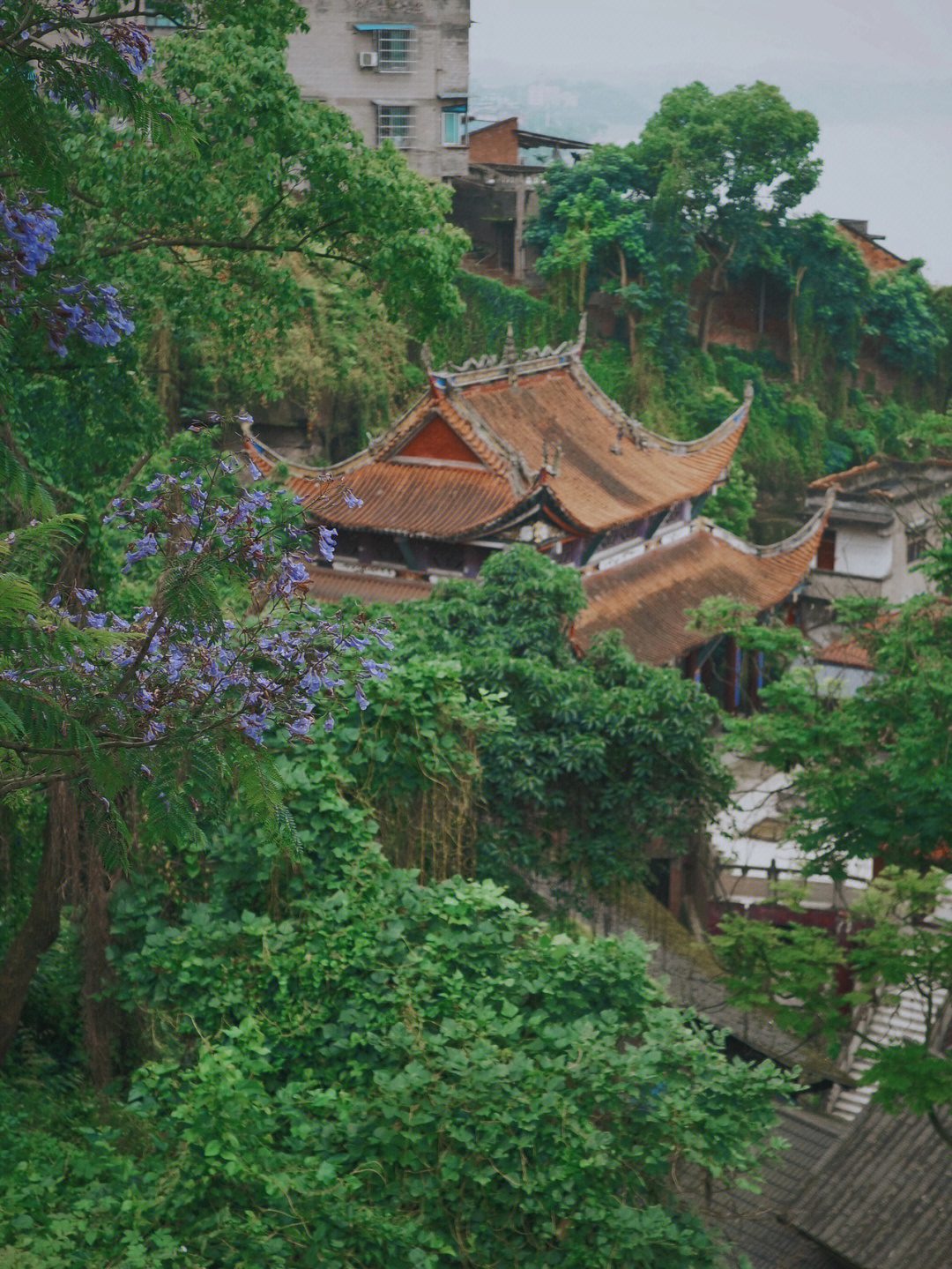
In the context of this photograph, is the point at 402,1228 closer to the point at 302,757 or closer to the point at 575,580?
the point at 302,757

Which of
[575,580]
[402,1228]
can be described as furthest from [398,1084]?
[575,580]

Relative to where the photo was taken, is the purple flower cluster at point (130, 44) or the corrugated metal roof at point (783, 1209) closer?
the purple flower cluster at point (130, 44)

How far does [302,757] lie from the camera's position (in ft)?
32.1

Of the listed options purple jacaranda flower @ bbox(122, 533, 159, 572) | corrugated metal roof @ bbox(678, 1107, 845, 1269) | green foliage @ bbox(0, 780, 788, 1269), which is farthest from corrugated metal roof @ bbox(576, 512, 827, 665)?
purple jacaranda flower @ bbox(122, 533, 159, 572)

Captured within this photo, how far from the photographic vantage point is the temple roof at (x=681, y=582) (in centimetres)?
2151

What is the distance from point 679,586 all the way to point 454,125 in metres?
17.7

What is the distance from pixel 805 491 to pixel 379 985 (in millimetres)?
30531

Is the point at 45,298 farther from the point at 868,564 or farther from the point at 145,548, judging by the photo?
the point at 868,564

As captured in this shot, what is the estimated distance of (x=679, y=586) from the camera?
23672 millimetres

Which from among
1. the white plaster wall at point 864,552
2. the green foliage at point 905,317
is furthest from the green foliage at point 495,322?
the white plaster wall at point 864,552

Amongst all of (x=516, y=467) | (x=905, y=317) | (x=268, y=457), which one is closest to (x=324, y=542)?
(x=516, y=467)

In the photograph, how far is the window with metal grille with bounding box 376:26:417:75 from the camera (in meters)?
34.0

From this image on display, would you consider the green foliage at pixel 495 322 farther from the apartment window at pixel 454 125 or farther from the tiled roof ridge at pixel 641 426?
the tiled roof ridge at pixel 641 426

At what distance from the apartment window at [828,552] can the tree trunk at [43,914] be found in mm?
20832
